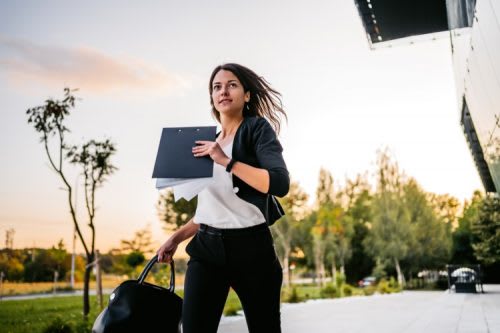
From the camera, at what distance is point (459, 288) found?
1773cm

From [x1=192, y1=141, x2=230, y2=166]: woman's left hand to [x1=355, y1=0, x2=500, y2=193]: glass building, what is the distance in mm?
5411

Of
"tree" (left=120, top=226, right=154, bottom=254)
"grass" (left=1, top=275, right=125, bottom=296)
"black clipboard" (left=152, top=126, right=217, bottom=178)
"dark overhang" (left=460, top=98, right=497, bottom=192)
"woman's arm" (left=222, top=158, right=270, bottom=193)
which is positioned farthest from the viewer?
"tree" (left=120, top=226, right=154, bottom=254)

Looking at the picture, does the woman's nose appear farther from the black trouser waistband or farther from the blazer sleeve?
the black trouser waistband

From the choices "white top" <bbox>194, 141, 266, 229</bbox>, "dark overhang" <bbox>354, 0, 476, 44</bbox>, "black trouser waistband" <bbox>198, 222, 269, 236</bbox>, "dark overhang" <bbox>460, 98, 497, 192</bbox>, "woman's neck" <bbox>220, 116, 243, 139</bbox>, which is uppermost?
"dark overhang" <bbox>354, 0, 476, 44</bbox>

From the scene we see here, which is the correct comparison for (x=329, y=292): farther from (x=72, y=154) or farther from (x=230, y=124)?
(x=230, y=124)

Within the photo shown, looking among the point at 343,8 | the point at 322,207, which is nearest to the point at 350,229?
the point at 322,207

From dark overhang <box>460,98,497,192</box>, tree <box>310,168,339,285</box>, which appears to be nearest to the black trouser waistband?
dark overhang <box>460,98,497,192</box>

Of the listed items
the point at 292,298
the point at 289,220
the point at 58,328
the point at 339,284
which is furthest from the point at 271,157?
the point at 289,220

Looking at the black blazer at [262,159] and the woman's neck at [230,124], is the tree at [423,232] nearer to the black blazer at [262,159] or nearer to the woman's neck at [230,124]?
the woman's neck at [230,124]

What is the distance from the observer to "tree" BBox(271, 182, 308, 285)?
23938 millimetres

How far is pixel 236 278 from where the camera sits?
1675 millimetres

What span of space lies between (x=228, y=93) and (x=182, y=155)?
0.36m

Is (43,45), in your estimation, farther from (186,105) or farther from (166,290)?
(166,290)

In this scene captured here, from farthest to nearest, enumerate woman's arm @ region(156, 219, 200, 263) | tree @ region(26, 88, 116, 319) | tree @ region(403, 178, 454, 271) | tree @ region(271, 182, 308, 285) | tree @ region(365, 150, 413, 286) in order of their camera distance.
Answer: tree @ region(403, 178, 454, 271), tree @ region(365, 150, 413, 286), tree @ region(271, 182, 308, 285), tree @ region(26, 88, 116, 319), woman's arm @ region(156, 219, 200, 263)
